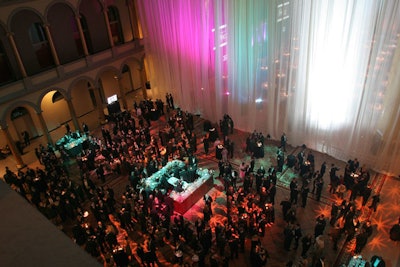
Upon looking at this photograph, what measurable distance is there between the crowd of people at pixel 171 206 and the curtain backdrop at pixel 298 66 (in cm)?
206

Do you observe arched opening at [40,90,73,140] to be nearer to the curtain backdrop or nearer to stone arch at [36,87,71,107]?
stone arch at [36,87,71,107]

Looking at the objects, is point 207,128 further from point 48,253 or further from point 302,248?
point 48,253

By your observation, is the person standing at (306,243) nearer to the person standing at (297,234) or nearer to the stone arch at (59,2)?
the person standing at (297,234)

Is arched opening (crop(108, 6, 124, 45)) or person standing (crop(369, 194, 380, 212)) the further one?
arched opening (crop(108, 6, 124, 45))

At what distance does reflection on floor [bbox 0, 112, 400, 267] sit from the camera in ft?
35.8

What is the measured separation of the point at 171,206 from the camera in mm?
12773

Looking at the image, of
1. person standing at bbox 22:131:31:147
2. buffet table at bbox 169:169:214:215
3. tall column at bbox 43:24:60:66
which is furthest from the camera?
person standing at bbox 22:131:31:147

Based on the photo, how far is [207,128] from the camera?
1848 cm

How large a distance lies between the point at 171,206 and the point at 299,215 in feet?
15.9

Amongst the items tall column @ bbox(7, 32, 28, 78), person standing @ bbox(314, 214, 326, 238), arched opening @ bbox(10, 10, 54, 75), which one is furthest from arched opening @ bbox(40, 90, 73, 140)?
person standing @ bbox(314, 214, 326, 238)

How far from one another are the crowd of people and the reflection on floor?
0.23 meters

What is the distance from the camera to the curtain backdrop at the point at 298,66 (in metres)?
13.3

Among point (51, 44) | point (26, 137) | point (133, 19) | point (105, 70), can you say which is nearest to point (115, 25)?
point (133, 19)

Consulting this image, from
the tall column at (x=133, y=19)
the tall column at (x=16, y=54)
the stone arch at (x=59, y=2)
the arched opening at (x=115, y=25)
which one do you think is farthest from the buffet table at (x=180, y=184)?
the tall column at (x=133, y=19)
